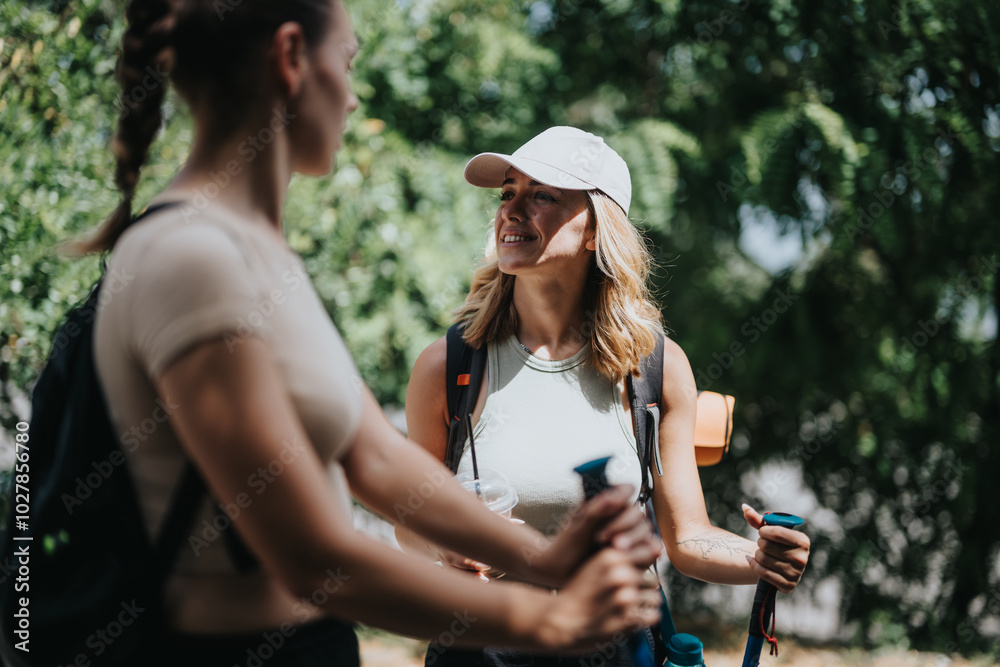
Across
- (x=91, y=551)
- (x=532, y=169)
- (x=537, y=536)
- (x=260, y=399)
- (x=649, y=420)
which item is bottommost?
(x=649, y=420)

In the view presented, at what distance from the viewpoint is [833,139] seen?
4172 mm

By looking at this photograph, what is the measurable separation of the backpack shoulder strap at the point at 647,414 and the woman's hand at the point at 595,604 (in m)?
1.18

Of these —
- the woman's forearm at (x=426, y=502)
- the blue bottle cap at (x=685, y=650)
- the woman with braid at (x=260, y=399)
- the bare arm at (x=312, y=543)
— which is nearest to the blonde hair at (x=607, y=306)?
the blue bottle cap at (x=685, y=650)

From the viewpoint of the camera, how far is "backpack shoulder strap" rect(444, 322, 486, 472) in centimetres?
213

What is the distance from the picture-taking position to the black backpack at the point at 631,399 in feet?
7.01

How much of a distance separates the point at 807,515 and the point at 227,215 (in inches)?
224

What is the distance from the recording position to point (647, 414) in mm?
2174

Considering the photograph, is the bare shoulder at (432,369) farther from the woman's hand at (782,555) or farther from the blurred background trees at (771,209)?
the blurred background trees at (771,209)

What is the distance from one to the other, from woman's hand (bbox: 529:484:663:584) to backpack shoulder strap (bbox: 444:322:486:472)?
3.46 ft

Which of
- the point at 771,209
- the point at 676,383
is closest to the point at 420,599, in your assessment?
the point at 676,383

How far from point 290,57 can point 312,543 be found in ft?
1.99

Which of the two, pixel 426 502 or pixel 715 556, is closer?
pixel 426 502

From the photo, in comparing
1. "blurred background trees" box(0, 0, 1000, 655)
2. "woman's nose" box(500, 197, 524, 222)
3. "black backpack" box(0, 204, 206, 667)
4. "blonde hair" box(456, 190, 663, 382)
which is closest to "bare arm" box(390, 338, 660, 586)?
"black backpack" box(0, 204, 206, 667)

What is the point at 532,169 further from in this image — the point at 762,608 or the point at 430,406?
the point at 762,608
